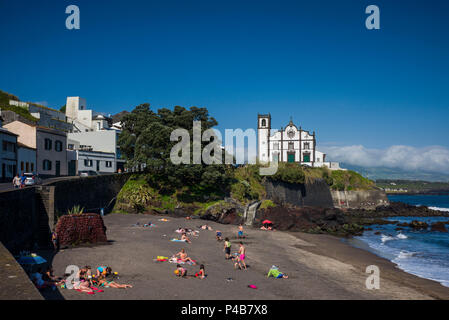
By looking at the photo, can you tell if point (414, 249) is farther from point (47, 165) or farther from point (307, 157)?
point (307, 157)

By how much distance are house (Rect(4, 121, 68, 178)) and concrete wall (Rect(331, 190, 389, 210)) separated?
56974mm

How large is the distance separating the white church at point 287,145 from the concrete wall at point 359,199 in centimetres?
1232

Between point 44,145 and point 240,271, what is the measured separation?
36.8 meters

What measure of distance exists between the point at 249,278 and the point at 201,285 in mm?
3384

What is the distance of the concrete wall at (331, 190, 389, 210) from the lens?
77.2m

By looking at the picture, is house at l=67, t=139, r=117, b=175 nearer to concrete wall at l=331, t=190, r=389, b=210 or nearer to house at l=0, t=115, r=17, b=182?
house at l=0, t=115, r=17, b=182

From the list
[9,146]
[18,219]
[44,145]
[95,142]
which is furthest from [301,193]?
[18,219]

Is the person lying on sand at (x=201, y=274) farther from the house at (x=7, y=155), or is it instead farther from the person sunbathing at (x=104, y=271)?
the house at (x=7, y=155)

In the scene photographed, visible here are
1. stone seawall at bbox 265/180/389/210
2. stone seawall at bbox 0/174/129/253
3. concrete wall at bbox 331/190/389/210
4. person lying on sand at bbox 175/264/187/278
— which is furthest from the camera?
concrete wall at bbox 331/190/389/210

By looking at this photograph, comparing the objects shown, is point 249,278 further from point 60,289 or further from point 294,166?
point 294,166

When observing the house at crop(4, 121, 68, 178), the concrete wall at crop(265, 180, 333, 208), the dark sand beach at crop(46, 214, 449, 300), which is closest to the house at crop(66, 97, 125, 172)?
the house at crop(4, 121, 68, 178)

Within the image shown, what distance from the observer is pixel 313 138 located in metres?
90.2

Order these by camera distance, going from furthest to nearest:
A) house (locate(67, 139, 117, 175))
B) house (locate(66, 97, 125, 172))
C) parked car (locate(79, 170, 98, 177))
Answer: house (locate(66, 97, 125, 172)) → house (locate(67, 139, 117, 175)) → parked car (locate(79, 170, 98, 177))

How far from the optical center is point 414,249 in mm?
34188
